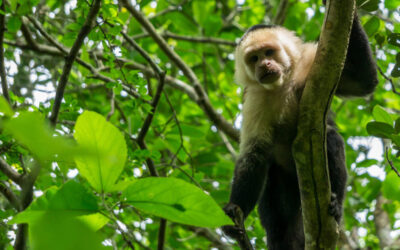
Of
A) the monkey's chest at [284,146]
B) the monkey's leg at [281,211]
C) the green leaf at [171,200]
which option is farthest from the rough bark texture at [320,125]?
the green leaf at [171,200]

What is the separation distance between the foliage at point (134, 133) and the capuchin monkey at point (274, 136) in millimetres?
314

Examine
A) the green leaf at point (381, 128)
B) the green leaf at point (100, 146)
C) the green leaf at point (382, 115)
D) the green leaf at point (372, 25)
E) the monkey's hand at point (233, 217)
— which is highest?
the green leaf at point (372, 25)

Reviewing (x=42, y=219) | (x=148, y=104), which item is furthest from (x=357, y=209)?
(x=42, y=219)

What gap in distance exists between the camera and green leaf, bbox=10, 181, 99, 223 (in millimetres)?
1231

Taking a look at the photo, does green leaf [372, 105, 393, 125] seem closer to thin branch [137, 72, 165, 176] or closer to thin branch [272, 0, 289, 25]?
thin branch [137, 72, 165, 176]

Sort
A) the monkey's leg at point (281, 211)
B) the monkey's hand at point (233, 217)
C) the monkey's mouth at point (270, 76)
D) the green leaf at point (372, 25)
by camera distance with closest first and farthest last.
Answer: the monkey's hand at point (233, 217), the green leaf at point (372, 25), the monkey's mouth at point (270, 76), the monkey's leg at point (281, 211)

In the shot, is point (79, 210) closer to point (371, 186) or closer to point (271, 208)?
point (271, 208)

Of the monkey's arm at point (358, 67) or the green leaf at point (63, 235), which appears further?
the monkey's arm at point (358, 67)

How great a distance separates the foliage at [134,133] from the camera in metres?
1.23

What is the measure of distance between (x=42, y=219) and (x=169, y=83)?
5.76 metres

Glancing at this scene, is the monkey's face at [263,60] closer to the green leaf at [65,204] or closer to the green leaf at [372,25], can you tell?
the green leaf at [372,25]

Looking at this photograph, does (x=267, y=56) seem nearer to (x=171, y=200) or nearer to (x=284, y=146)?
(x=284, y=146)

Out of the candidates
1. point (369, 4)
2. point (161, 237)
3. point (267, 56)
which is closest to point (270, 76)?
point (267, 56)

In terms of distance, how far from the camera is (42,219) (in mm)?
852
